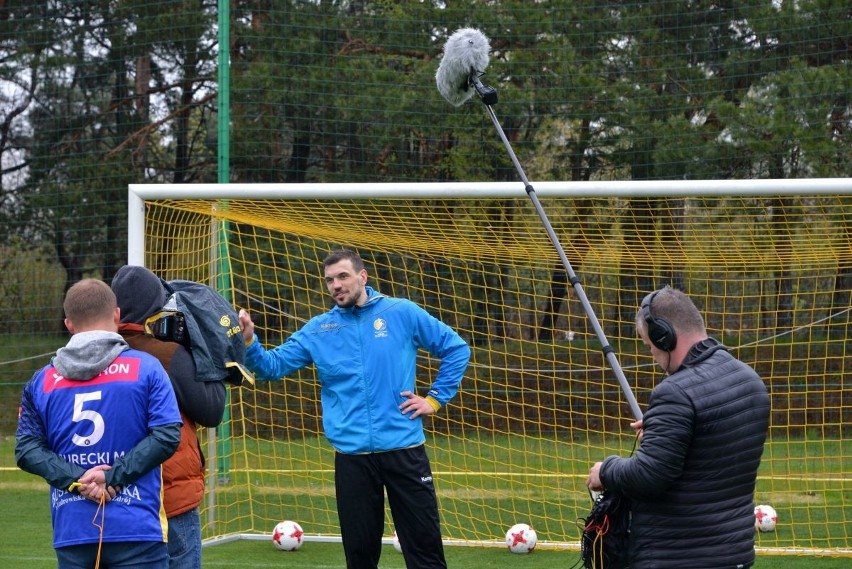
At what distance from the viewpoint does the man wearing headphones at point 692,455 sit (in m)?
2.96

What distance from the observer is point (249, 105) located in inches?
439

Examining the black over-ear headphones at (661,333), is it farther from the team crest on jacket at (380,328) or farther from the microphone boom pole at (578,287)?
the team crest on jacket at (380,328)

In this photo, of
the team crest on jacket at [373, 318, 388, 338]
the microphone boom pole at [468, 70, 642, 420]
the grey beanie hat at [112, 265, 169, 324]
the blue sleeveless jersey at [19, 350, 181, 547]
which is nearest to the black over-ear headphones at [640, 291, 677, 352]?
the microphone boom pole at [468, 70, 642, 420]

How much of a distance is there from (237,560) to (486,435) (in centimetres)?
405

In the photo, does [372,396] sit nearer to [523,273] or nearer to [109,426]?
[109,426]

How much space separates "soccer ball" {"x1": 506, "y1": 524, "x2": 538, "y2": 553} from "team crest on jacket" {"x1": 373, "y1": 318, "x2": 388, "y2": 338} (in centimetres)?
227

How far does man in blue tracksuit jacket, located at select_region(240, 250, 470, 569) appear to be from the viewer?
14.9 ft

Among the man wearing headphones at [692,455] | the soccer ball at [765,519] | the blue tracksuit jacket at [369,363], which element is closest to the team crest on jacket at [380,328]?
the blue tracksuit jacket at [369,363]

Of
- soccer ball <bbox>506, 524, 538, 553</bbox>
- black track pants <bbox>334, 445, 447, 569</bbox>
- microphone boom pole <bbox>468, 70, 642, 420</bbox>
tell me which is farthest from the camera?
soccer ball <bbox>506, 524, 538, 553</bbox>

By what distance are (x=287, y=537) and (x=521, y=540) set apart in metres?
1.48

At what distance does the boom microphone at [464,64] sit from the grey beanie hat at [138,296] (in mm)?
1856

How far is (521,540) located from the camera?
636 centimetres

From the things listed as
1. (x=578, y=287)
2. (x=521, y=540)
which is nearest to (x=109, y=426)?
(x=578, y=287)

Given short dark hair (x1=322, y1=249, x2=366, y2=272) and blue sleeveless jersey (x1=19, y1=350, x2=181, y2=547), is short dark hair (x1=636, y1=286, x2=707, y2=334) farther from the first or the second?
short dark hair (x1=322, y1=249, x2=366, y2=272)
